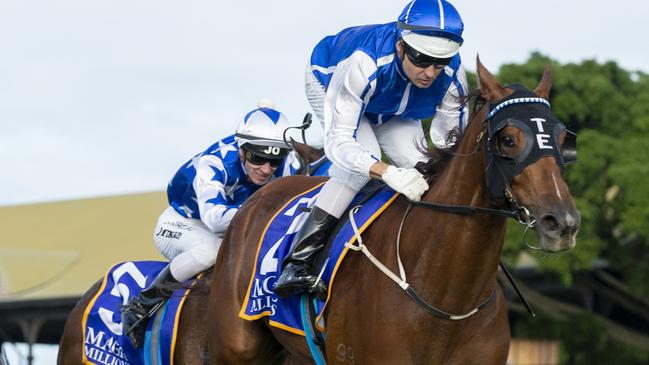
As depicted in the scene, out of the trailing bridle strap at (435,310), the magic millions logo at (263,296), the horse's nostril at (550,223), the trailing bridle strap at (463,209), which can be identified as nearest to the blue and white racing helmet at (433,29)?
the trailing bridle strap at (463,209)

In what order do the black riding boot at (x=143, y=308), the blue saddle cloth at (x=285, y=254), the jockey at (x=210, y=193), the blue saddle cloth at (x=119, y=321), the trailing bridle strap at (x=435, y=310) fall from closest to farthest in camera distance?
the trailing bridle strap at (x=435, y=310)
the blue saddle cloth at (x=285, y=254)
the jockey at (x=210, y=193)
the blue saddle cloth at (x=119, y=321)
the black riding boot at (x=143, y=308)

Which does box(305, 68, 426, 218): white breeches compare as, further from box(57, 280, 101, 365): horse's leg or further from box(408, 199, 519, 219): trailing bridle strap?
box(57, 280, 101, 365): horse's leg

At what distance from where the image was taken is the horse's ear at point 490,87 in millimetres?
5977

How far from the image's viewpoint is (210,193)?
8375 millimetres

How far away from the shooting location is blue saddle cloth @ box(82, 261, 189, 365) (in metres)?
8.55

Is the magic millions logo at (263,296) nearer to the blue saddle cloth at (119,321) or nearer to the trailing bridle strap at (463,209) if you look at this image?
the trailing bridle strap at (463,209)

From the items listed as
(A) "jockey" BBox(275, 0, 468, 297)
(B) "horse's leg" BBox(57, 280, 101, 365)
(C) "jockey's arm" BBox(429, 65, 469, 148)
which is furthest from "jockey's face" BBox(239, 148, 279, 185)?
(C) "jockey's arm" BBox(429, 65, 469, 148)

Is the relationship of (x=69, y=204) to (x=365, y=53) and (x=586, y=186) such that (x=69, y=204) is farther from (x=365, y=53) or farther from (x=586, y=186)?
(x=365, y=53)

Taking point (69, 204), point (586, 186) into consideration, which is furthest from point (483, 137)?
point (69, 204)

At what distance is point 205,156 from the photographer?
28.6 feet

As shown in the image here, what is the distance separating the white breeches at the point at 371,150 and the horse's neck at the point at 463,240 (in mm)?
669

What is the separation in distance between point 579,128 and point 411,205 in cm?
1255

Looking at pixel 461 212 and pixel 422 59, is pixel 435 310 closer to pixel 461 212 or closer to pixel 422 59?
pixel 461 212

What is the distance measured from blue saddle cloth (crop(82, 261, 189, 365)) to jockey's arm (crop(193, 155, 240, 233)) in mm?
564
